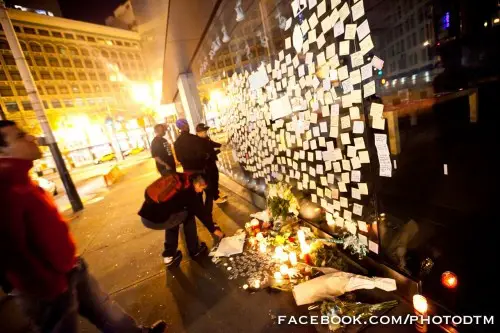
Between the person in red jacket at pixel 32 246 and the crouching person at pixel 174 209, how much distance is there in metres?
1.40

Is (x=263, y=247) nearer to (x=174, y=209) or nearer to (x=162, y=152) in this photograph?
(x=174, y=209)

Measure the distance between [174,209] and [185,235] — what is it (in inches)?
24.1

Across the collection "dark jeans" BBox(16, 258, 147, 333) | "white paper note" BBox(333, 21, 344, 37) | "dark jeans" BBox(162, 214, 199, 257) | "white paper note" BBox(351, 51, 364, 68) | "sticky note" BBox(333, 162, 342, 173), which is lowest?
"dark jeans" BBox(162, 214, 199, 257)

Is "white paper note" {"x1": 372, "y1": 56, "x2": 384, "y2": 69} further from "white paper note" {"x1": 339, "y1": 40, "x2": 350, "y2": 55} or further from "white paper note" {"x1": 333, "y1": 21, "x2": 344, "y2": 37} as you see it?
"white paper note" {"x1": 333, "y1": 21, "x2": 344, "y2": 37}

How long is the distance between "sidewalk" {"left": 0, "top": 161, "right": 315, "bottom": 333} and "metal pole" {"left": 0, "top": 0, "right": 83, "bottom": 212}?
3.38 m

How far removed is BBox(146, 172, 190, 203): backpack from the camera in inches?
130

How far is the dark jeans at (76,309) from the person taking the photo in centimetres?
178

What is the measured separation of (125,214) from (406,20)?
7.49 m

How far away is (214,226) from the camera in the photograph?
4.32 m

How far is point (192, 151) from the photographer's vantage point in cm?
502

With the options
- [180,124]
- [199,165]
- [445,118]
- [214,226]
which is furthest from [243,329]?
[445,118]

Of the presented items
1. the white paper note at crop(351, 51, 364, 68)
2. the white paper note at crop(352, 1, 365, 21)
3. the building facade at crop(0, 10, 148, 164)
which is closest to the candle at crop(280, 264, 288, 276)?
the white paper note at crop(351, 51, 364, 68)

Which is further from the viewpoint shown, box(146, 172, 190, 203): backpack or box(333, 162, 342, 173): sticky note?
box(146, 172, 190, 203): backpack

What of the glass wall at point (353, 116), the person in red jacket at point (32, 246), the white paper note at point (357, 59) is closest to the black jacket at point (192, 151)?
the glass wall at point (353, 116)
